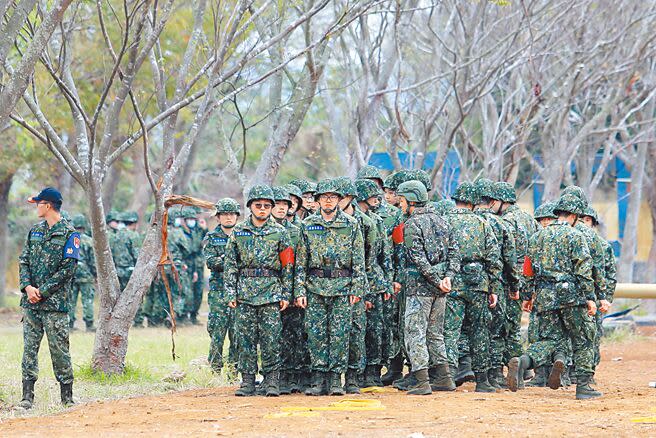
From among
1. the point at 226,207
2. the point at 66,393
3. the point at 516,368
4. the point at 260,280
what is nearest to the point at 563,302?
the point at 516,368

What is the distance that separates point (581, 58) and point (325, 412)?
420 inches

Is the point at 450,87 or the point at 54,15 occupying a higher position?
the point at 450,87

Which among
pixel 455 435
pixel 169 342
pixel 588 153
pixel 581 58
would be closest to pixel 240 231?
pixel 455 435

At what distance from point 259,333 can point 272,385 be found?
55 centimetres

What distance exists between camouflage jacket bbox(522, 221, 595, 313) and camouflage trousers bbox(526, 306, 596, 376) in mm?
123

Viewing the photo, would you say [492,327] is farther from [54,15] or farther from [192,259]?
[192,259]

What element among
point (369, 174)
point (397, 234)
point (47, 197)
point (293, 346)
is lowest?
point (293, 346)

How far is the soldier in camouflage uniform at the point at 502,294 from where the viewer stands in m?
12.1

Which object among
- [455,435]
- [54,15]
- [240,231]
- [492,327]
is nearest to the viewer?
[455,435]

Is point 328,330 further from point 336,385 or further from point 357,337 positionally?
point 336,385

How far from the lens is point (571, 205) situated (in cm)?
1134

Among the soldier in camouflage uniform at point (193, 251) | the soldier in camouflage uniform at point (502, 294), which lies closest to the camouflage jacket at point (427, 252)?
the soldier in camouflage uniform at point (502, 294)

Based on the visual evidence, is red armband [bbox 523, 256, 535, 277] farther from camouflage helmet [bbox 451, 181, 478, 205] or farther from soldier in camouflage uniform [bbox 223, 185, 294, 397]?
soldier in camouflage uniform [bbox 223, 185, 294, 397]

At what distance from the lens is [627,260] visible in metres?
23.3
